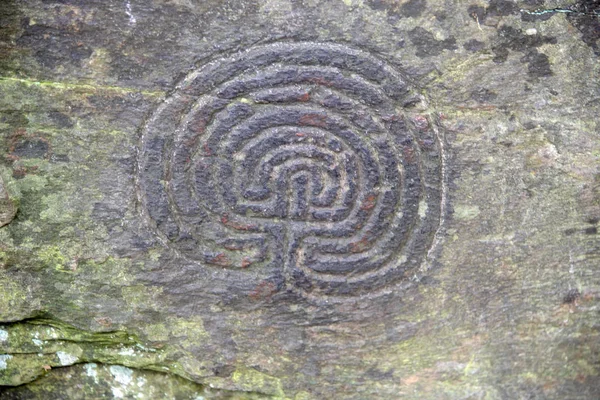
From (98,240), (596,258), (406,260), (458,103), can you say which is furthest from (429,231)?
(98,240)

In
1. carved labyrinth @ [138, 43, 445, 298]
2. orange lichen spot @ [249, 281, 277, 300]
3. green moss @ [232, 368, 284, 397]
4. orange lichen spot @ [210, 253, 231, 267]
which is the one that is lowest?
green moss @ [232, 368, 284, 397]

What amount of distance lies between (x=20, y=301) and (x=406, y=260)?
130 centimetres

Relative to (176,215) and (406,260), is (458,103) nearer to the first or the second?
(406,260)

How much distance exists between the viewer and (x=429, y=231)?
96.3 inches

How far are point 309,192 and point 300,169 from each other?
0.27 ft

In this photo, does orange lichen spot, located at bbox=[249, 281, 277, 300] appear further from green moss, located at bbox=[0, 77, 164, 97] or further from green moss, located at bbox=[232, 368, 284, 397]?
green moss, located at bbox=[0, 77, 164, 97]

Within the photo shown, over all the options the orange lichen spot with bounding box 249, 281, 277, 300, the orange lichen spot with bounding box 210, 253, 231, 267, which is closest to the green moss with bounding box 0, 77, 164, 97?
the orange lichen spot with bounding box 210, 253, 231, 267

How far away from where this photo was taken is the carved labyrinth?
A: 2.35m

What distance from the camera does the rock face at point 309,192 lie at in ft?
7.61

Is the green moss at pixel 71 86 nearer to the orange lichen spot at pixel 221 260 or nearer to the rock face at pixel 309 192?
the rock face at pixel 309 192

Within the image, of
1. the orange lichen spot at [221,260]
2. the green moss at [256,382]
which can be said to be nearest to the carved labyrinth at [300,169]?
the orange lichen spot at [221,260]

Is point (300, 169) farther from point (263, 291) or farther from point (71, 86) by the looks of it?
point (71, 86)

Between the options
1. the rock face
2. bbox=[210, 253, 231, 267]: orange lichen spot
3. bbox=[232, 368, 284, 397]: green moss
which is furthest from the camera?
bbox=[232, 368, 284, 397]: green moss

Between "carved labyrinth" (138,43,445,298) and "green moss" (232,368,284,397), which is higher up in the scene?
"carved labyrinth" (138,43,445,298)
